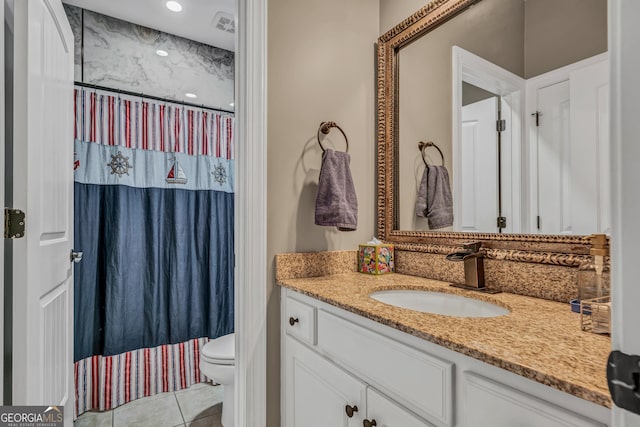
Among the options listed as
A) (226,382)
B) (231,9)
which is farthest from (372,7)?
(226,382)

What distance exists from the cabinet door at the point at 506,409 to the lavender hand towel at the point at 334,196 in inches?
29.6

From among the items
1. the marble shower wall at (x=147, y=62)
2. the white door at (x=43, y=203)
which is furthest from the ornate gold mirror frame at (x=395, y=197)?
the marble shower wall at (x=147, y=62)

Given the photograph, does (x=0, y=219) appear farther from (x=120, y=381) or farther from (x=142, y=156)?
(x=120, y=381)

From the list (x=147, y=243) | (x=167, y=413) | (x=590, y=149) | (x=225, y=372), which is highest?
(x=590, y=149)

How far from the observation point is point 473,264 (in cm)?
112

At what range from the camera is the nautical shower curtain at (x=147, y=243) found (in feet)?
6.47

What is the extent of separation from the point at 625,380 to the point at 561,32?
3.49 feet

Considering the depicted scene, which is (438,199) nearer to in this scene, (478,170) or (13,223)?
(478,170)

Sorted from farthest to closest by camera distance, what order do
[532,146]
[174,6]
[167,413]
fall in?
1. [174,6]
2. [167,413]
3. [532,146]

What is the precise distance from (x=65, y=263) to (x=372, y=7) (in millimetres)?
1867

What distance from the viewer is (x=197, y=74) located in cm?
244

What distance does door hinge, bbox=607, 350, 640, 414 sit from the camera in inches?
13.1

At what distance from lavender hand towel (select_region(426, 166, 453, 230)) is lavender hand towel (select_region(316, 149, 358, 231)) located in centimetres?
34

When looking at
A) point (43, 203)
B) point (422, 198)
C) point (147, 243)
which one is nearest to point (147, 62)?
point (147, 243)
